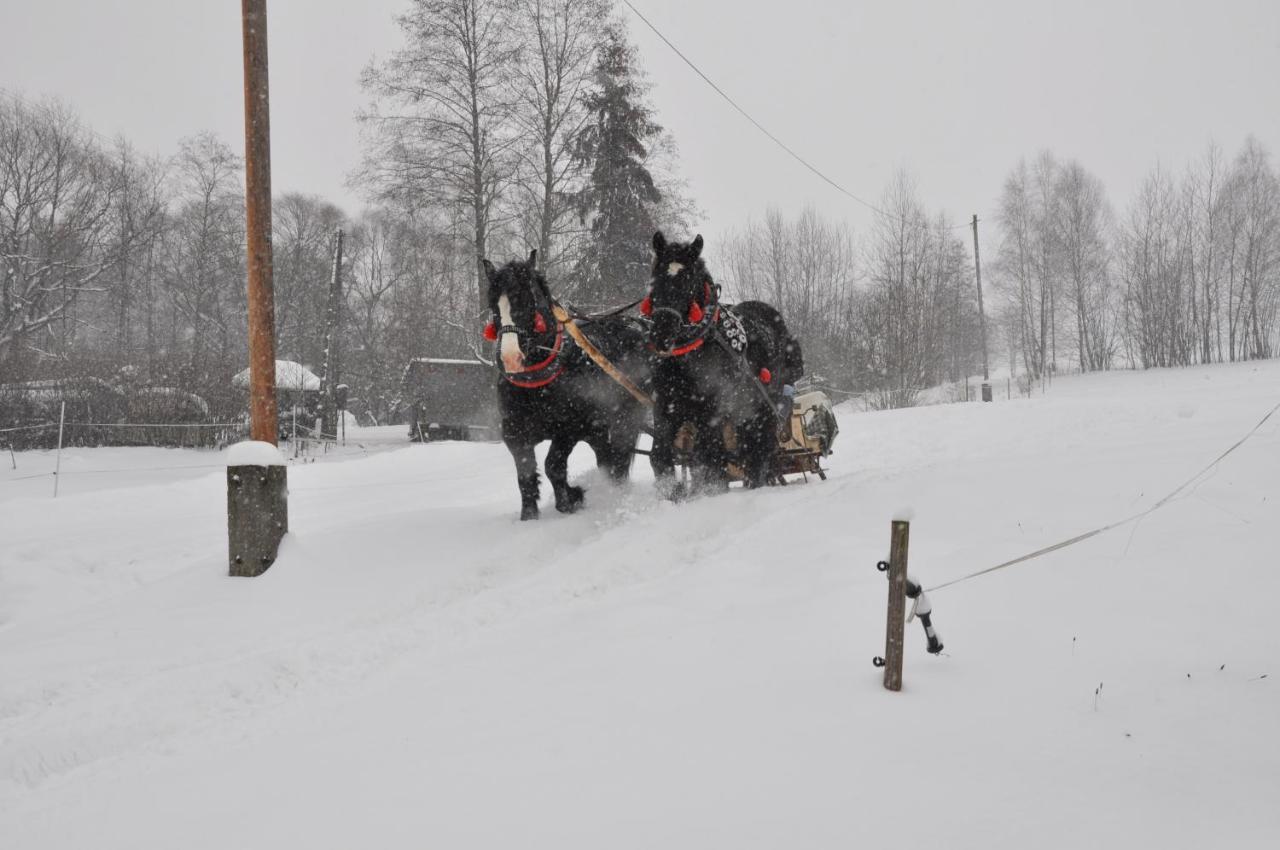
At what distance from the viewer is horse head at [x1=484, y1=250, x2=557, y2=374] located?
192 inches

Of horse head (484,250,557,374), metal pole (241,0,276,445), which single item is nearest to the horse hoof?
horse head (484,250,557,374)

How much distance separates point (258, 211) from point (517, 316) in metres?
1.98

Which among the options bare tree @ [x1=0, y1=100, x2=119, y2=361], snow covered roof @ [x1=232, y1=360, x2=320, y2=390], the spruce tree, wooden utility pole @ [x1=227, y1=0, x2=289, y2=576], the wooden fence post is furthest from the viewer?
snow covered roof @ [x1=232, y1=360, x2=320, y2=390]

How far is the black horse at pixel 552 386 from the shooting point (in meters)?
4.93

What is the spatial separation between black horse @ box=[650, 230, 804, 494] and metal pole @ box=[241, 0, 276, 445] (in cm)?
266

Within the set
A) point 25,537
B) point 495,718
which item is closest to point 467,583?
point 495,718

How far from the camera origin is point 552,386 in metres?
5.35

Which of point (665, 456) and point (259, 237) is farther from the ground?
point (259, 237)

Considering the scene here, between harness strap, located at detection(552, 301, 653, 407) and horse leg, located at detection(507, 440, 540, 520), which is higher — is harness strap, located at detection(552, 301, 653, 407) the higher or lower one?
the higher one

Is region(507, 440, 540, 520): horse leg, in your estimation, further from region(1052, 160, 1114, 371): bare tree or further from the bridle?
region(1052, 160, 1114, 371): bare tree

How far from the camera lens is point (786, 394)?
6.66 metres

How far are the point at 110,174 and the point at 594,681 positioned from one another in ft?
108

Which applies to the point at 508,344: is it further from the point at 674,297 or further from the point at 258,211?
the point at 258,211

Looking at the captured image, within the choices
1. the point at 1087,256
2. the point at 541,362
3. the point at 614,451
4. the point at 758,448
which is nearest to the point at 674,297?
A: the point at 541,362
